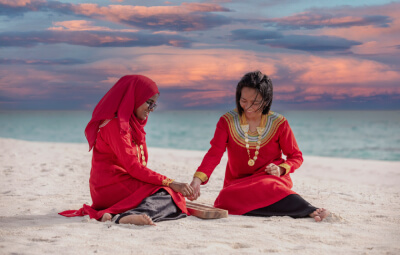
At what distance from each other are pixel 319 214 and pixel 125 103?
6.93ft

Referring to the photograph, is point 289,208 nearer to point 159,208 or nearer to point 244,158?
point 244,158

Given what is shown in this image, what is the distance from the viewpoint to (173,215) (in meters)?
4.52

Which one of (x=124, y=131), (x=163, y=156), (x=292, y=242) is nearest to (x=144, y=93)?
(x=124, y=131)

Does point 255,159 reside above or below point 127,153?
below

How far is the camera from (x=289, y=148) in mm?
4965

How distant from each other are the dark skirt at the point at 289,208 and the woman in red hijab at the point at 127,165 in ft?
2.60

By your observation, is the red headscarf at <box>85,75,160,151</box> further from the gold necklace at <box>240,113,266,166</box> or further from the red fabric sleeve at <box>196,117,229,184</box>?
the gold necklace at <box>240,113,266,166</box>

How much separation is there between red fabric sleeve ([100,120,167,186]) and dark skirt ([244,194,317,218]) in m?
1.08

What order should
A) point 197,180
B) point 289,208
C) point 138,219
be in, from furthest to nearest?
1. point 197,180
2. point 289,208
3. point 138,219

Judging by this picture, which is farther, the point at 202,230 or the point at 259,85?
the point at 259,85

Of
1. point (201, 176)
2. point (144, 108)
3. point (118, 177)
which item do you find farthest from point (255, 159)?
point (118, 177)

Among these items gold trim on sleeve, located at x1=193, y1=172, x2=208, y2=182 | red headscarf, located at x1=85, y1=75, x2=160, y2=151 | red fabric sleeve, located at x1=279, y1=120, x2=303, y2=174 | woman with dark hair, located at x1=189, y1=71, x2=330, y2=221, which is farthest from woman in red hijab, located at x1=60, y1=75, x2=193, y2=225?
red fabric sleeve, located at x1=279, y1=120, x2=303, y2=174

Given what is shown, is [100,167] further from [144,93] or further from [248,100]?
[248,100]

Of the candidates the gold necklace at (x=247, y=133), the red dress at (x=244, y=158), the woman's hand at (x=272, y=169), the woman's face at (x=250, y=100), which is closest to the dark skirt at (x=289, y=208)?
the red dress at (x=244, y=158)
